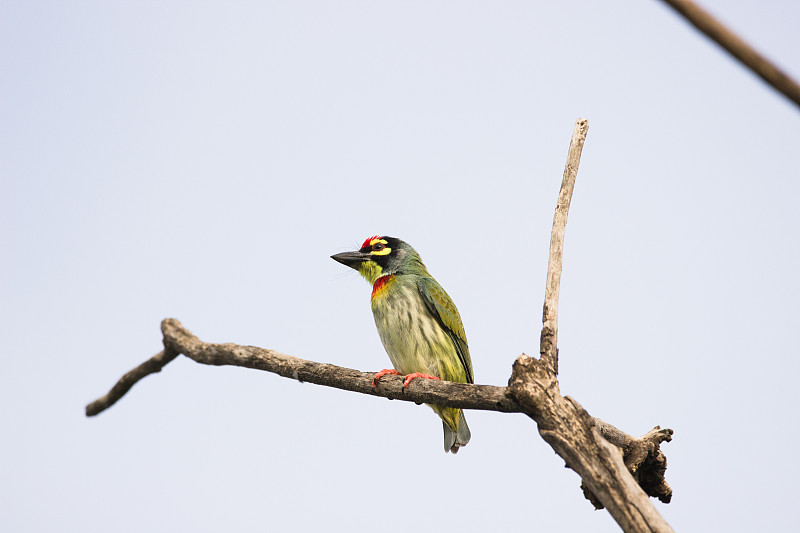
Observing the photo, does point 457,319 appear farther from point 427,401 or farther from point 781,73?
point 781,73

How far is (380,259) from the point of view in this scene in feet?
22.1

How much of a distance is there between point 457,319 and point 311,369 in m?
2.15

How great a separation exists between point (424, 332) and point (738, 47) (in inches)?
194

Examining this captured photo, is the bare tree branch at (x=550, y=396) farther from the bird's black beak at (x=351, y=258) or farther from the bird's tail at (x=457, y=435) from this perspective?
the bird's black beak at (x=351, y=258)

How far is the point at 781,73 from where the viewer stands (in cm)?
115

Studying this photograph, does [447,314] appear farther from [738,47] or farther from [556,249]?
[738,47]

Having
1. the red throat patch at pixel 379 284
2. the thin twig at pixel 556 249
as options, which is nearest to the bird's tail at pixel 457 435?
the red throat patch at pixel 379 284

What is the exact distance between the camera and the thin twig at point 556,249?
3.98 m

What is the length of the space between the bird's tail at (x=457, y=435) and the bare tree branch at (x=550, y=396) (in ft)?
5.16

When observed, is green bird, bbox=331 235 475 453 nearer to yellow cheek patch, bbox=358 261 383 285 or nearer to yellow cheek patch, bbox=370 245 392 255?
yellow cheek patch, bbox=358 261 383 285

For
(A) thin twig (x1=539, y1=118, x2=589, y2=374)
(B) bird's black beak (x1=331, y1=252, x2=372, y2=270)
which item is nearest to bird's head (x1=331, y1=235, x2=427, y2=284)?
(B) bird's black beak (x1=331, y1=252, x2=372, y2=270)

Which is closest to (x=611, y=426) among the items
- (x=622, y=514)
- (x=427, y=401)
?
(x=427, y=401)

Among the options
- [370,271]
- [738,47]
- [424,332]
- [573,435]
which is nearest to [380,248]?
[370,271]

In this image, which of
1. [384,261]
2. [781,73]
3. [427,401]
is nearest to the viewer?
[781,73]
